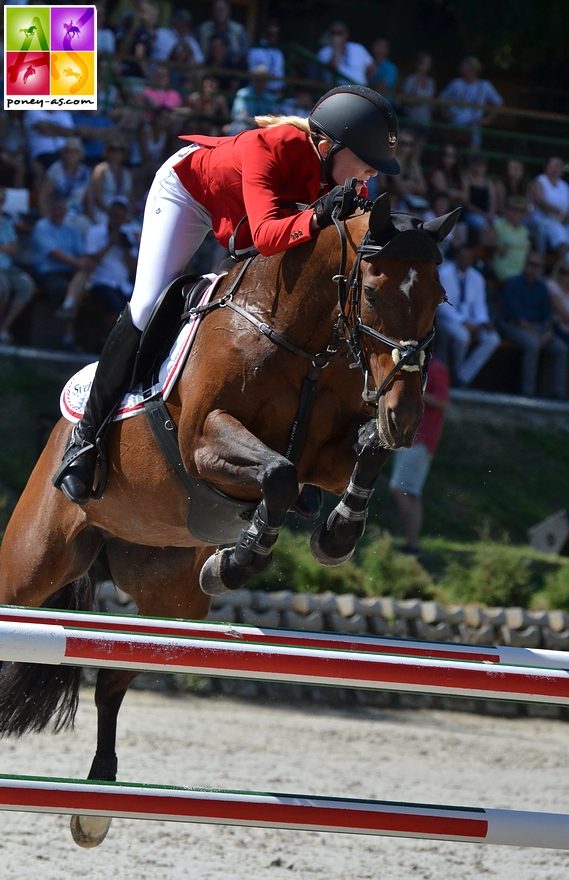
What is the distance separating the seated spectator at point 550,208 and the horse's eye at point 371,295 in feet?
25.3

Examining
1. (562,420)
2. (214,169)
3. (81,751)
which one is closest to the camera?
(214,169)

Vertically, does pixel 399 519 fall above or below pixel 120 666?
below

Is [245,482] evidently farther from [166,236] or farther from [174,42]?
[174,42]

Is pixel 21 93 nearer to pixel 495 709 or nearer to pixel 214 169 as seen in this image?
pixel 214 169

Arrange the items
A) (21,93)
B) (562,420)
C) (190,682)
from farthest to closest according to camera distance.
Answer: (562,420) → (190,682) → (21,93)

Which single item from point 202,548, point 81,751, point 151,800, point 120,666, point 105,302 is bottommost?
point 81,751

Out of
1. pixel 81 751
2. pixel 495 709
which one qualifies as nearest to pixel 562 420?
pixel 495 709

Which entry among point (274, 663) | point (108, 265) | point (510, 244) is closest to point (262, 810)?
point (274, 663)

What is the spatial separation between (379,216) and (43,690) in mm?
2390

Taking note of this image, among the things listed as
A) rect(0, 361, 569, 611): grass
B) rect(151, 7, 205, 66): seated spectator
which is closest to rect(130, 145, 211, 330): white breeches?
rect(0, 361, 569, 611): grass

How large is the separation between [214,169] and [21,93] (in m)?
0.90

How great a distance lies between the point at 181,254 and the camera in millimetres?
4309
